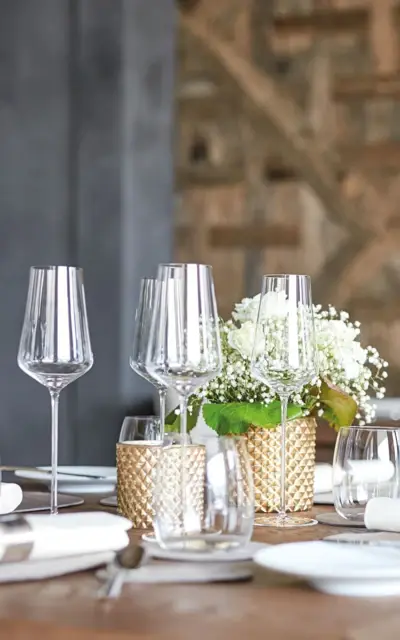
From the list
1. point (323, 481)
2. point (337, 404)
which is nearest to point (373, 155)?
point (323, 481)

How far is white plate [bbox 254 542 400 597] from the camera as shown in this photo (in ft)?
2.86

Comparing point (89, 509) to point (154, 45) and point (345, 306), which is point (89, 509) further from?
point (345, 306)

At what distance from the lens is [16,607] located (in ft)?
2.73

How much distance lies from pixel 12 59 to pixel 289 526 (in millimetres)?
1996

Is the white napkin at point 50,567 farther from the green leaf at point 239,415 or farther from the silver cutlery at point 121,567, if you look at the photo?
the green leaf at point 239,415

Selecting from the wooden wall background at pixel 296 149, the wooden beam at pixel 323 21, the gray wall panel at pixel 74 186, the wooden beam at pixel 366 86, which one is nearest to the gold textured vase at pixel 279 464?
the gray wall panel at pixel 74 186

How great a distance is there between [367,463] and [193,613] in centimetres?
40

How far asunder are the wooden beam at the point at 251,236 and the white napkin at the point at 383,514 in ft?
8.11

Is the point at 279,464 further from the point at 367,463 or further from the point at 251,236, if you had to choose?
the point at 251,236

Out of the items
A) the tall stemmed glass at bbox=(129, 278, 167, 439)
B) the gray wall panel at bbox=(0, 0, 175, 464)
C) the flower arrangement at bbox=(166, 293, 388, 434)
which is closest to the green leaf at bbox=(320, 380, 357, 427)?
the flower arrangement at bbox=(166, 293, 388, 434)

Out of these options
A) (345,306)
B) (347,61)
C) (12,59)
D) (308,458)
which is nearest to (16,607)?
(308,458)

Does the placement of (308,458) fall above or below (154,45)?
below

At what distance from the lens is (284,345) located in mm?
1271

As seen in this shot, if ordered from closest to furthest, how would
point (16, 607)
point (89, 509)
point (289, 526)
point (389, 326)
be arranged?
point (16, 607) < point (289, 526) < point (89, 509) < point (389, 326)
